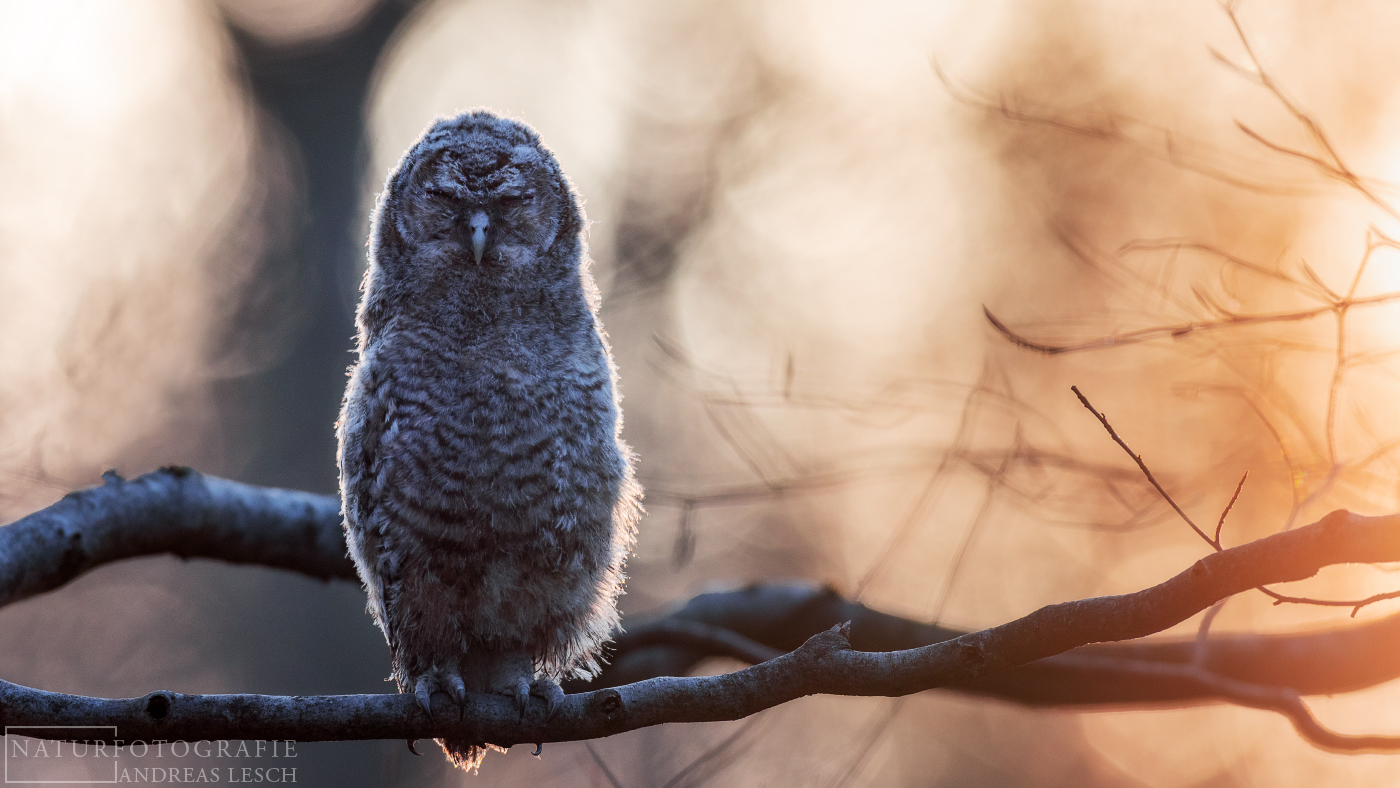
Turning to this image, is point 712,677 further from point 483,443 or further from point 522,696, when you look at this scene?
point 483,443

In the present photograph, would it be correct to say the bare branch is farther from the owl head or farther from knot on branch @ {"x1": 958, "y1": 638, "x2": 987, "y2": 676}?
the owl head

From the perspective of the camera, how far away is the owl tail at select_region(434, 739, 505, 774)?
9.14 ft

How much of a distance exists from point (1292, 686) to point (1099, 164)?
5.02 meters

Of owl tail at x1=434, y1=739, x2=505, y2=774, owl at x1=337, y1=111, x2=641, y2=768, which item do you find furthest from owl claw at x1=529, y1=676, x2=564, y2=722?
owl tail at x1=434, y1=739, x2=505, y2=774

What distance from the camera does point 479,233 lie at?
3039 mm

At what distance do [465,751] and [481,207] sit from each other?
1751 millimetres

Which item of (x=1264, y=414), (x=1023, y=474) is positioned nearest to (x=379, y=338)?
(x=1023, y=474)

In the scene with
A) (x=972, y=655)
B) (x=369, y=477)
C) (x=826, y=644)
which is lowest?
(x=369, y=477)

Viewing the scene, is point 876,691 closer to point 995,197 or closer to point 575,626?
point 575,626

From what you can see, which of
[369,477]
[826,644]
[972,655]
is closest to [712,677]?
[826,644]

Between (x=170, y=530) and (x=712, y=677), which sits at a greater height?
(x=712, y=677)

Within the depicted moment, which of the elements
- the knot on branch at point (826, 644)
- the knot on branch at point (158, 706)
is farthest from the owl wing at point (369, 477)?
the knot on branch at point (826, 644)

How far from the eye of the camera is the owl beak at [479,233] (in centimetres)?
301

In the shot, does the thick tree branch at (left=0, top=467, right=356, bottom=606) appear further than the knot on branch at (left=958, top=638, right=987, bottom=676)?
Yes
